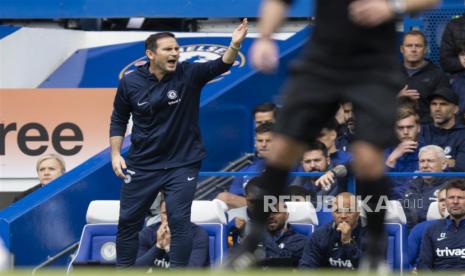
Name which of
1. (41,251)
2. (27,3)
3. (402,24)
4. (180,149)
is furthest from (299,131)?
(27,3)

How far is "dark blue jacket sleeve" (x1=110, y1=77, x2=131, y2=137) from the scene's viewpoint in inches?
388

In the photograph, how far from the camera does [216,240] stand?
33.4 ft

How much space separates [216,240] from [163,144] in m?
0.99

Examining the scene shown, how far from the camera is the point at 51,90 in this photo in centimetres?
1367

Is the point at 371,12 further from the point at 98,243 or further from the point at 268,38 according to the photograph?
the point at 98,243

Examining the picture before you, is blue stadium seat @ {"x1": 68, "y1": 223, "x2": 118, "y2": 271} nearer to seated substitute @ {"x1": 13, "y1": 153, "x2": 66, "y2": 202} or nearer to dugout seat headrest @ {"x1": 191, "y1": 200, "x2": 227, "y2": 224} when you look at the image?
dugout seat headrest @ {"x1": 191, "y1": 200, "x2": 227, "y2": 224}

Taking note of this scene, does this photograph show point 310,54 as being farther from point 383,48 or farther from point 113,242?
point 113,242

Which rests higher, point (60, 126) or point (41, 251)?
point (60, 126)

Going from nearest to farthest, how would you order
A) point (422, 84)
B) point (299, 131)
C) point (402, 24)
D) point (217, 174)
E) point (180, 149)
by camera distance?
point (299, 131) < point (180, 149) < point (217, 174) < point (422, 84) < point (402, 24)

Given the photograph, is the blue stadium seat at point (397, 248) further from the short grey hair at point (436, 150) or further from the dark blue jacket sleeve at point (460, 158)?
the dark blue jacket sleeve at point (460, 158)

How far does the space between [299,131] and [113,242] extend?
4.93 metres

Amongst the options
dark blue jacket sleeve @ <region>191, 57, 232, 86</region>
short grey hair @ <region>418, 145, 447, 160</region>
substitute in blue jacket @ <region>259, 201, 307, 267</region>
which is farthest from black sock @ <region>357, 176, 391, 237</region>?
short grey hair @ <region>418, 145, 447, 160</region>

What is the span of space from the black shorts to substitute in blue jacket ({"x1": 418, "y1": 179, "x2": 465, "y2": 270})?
12.9 feet

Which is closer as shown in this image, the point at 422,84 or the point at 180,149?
the point at 180,149
